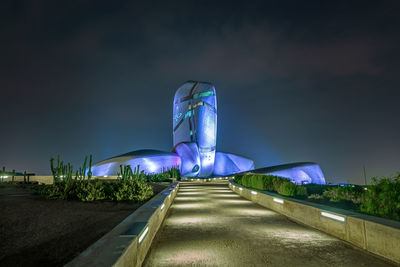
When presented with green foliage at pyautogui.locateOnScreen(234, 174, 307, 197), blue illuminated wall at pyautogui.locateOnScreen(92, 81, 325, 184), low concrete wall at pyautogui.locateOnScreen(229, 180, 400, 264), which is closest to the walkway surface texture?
low concrete wall at pyautogui.locateOnScreen(229, 180, 400, 264)

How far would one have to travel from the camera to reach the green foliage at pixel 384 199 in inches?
214

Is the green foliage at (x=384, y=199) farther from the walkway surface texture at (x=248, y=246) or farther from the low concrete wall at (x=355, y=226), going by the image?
the walkway surface texture at (x=248, y=246)

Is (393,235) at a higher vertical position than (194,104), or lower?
lower

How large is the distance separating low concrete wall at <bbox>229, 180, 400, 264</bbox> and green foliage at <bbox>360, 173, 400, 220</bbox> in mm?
832

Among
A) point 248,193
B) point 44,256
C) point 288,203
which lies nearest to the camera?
point 44,256

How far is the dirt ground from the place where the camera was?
3.69 meters

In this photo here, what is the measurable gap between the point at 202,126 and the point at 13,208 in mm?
51572

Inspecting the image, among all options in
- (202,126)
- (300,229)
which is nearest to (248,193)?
(300,229)

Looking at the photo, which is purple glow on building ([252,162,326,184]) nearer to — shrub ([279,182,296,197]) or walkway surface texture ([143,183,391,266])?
shrub ([279,182,296,197])

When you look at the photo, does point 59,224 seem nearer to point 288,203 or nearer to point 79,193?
point 79,193

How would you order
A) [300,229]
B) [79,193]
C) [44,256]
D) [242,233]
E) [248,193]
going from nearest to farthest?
[44,256]
[242,233]
[300,229]
[79,193]
[248,193]

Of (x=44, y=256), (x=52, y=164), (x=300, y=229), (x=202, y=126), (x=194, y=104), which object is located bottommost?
(x=300, y=229)

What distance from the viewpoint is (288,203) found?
7.94 metres

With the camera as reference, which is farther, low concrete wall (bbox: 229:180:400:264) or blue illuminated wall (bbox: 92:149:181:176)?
blue illuminated wall (bbox: 92:149:181:176)
